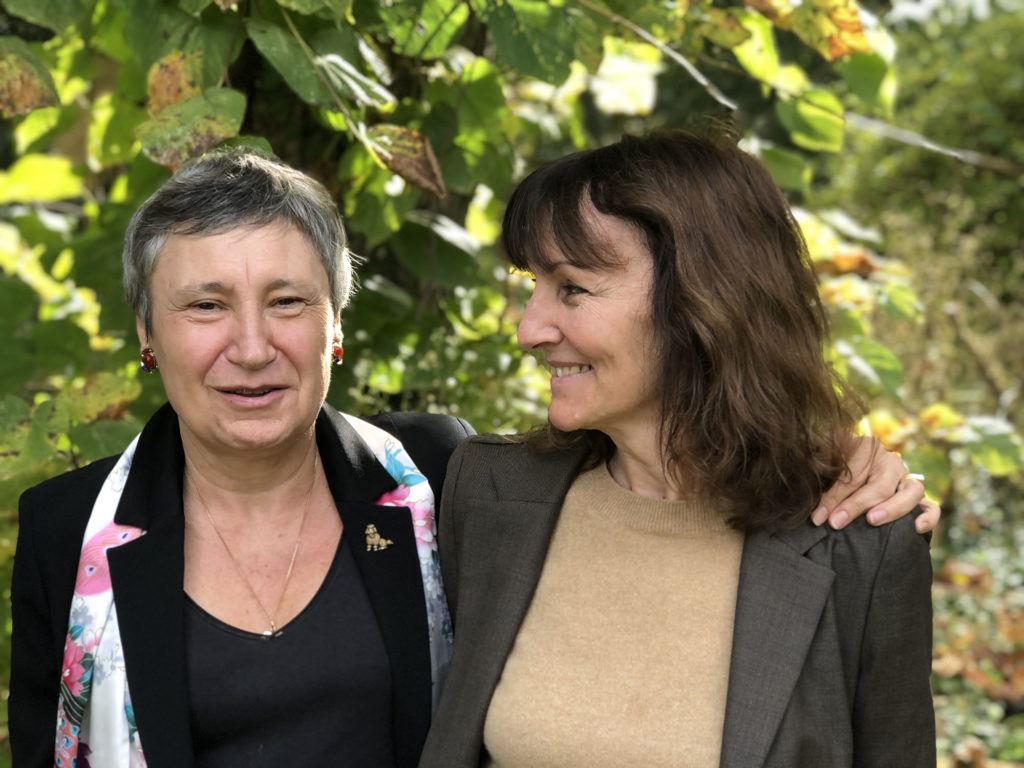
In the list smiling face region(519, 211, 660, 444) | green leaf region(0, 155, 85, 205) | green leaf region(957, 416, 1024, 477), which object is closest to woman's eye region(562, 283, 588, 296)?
smiling face region(519, 211, 660, 444)

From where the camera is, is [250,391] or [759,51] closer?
[250,391]

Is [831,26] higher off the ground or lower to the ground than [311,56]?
higher

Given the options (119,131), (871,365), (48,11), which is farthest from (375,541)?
(119,131)

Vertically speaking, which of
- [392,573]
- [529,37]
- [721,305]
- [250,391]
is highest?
[529,37]

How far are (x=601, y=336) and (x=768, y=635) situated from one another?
54 centimetres

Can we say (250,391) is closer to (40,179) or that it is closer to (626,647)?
(626,647)

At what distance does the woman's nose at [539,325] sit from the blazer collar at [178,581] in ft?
1.42

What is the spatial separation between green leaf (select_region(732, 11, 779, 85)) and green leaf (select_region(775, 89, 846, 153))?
0.31 feet

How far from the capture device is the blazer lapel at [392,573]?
202cm

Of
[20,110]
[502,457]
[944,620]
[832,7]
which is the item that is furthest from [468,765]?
[944,620]

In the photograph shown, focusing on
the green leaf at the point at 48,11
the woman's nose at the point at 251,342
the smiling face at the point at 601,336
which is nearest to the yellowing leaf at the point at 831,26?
the smiling face at the point at 601,336

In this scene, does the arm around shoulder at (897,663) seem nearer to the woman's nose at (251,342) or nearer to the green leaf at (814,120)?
the woman's nose at (251,342)

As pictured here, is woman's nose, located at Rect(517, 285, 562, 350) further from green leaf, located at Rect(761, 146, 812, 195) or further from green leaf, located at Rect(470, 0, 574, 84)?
green leaf, located at Rect(761, 146, 812, 195)

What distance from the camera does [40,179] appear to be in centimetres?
347
